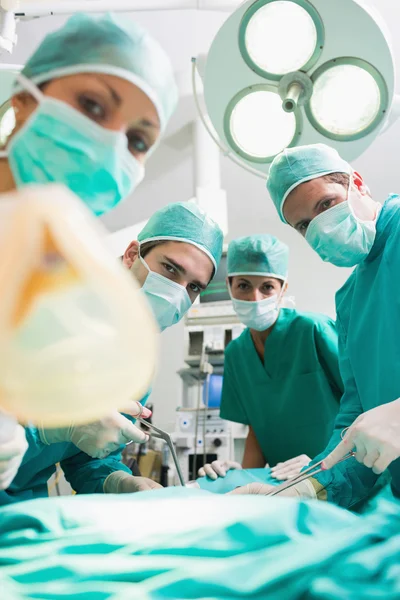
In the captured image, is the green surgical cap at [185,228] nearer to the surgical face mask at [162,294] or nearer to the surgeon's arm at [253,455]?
the surgical face mask at [162,294]

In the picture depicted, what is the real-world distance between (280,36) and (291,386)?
141cm

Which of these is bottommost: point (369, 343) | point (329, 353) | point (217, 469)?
point (217, 469)

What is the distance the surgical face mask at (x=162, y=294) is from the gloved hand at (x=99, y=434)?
0.25m

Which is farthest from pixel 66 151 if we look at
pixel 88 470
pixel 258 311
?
pixel 258 311

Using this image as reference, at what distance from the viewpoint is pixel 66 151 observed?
59cm

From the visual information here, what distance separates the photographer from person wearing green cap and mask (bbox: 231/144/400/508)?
47.4 inches

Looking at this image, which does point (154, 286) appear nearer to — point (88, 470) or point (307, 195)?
point (307, 195)

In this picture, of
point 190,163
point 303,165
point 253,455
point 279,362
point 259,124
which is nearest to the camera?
point 303,165

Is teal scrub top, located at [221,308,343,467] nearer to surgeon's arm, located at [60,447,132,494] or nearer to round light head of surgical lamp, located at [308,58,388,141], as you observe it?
surgeon's arm, located at [60,447,132,494]

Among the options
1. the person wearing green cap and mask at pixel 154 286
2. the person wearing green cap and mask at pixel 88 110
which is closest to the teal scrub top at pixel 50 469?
the person wearing green cap and mask at pixel 154 286

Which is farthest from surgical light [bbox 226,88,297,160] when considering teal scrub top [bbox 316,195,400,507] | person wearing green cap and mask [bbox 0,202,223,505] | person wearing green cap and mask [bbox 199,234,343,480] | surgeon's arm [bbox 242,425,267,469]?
surgeon's arm [bbox 242,425,267,469]

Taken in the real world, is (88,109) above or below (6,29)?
below

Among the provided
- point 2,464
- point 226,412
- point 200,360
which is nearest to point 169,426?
point 200,360

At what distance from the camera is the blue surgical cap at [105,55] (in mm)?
607
